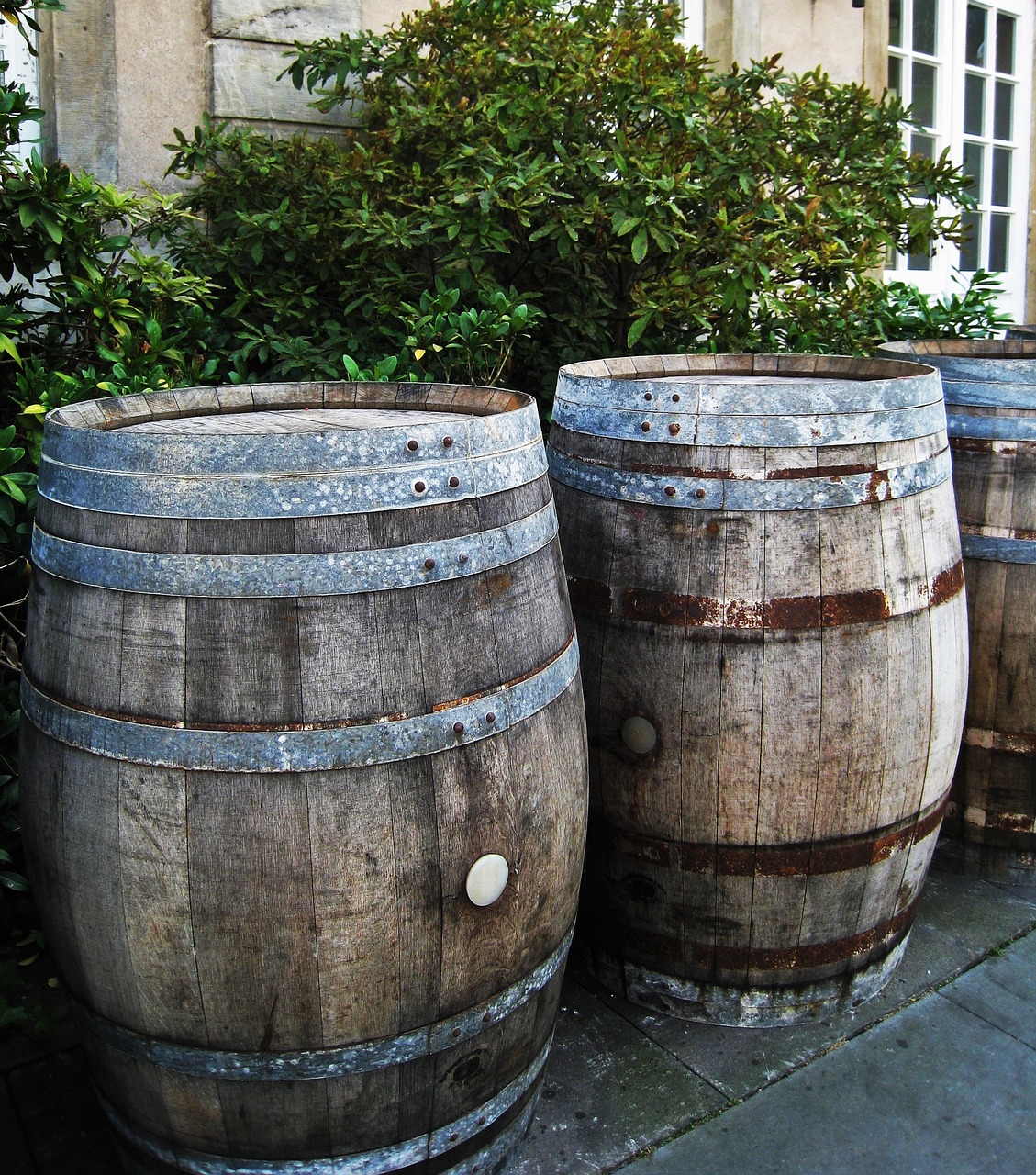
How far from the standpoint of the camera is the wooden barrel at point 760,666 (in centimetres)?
219

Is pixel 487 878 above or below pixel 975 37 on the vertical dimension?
below

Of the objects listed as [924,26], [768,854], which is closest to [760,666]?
[768,854]

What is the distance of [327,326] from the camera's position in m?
3.68

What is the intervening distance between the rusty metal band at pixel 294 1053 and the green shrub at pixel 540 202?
220 cm

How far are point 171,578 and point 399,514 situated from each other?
0.34 meters

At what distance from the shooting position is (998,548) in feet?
9.61

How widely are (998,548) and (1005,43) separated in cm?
740

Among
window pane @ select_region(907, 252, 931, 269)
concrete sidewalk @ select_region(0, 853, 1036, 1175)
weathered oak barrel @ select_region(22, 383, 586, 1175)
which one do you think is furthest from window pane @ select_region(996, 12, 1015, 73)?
weathered oak barrel @ select_region(22, 383, 586, 1175)

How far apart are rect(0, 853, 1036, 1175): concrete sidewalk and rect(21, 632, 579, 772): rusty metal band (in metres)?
0.98

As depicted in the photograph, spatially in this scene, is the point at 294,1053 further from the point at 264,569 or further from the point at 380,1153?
the point at 264,569

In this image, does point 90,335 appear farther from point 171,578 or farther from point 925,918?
point 925,918

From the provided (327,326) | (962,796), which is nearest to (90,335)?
(327,326)

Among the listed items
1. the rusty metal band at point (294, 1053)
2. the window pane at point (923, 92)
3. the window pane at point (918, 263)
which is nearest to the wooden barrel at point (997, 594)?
the rusty metal band at point (294, 1053)

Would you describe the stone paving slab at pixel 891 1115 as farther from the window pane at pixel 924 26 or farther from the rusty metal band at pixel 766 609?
the window pane at pixel 924 26
